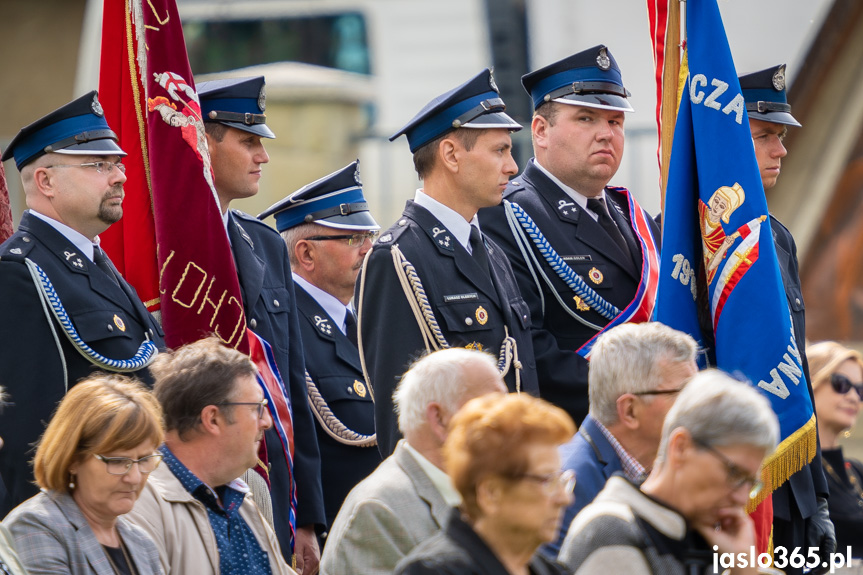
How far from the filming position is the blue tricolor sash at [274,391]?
4.64 metres

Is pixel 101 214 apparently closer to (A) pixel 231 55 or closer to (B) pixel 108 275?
(B) pixel 108 275

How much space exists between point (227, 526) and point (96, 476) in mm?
477

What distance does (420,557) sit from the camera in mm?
2686

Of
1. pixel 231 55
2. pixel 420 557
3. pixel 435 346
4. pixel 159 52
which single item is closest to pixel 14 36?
pixel 231 55

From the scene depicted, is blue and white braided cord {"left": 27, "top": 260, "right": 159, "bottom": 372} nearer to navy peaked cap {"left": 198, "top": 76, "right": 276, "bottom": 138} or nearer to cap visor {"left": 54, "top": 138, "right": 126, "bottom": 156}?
cap visor {"left": 54, "top": 138, "right": 126, "bottom": 156}

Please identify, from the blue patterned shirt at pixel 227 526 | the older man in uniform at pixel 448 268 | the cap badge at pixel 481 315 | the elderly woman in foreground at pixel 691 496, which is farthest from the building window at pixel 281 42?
the elderly woman in foreground at pixel 691 496

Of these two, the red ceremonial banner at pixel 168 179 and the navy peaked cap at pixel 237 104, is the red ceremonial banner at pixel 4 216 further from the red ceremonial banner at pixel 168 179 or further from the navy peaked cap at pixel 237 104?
the navy peaked cap at pixel 237 104

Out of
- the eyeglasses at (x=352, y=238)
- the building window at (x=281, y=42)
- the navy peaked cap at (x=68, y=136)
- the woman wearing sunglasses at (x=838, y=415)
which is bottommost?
the woman wearing sunglasses at (x=838, y=415)

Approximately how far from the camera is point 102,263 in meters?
4.41

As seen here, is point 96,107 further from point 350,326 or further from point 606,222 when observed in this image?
point 606,222

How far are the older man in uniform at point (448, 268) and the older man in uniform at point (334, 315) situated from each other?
2.97 feet

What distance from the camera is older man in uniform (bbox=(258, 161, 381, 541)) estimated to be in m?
5.35

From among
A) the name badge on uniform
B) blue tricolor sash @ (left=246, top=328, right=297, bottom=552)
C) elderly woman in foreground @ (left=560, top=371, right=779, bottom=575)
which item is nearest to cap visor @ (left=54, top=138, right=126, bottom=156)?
blue tricolor sash @ (left=246, top=328, right=297, bottom=552)

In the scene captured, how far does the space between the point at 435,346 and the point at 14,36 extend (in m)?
8.39
